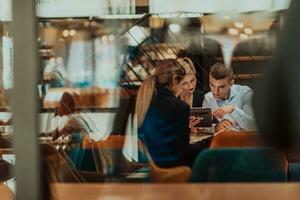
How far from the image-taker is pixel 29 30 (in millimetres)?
922

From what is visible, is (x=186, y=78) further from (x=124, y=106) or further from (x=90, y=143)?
(x=90, y=143)

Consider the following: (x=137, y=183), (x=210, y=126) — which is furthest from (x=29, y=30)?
(x=210, y=126)

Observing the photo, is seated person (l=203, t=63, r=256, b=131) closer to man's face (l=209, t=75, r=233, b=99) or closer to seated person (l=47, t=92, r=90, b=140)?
man's face (l=209, t=75, r=233, b=99)

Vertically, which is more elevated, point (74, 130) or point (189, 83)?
point (189, 83)

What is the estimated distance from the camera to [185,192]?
2.15 meters

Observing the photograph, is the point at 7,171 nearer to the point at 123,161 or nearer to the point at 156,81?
the point at 123,161

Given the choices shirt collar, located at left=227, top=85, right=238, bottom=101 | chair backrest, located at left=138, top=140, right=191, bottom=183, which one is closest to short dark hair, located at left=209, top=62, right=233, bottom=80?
shirt collar, located at left=227, top=85, right=238, bottom=101

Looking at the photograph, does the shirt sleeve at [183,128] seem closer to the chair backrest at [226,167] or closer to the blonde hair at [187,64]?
the chair backrest at [226,167]

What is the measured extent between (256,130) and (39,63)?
44cm

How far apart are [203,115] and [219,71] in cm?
41

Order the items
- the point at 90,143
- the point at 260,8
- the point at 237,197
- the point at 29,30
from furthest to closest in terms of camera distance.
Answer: the point at 260,8
the point at 90,143
the point at 237,197
the point at 29,30

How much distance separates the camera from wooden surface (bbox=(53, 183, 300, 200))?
78.7 inches

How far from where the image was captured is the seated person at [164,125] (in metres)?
3.12

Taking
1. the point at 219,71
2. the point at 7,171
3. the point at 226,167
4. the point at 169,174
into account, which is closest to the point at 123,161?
the point at 169,174
